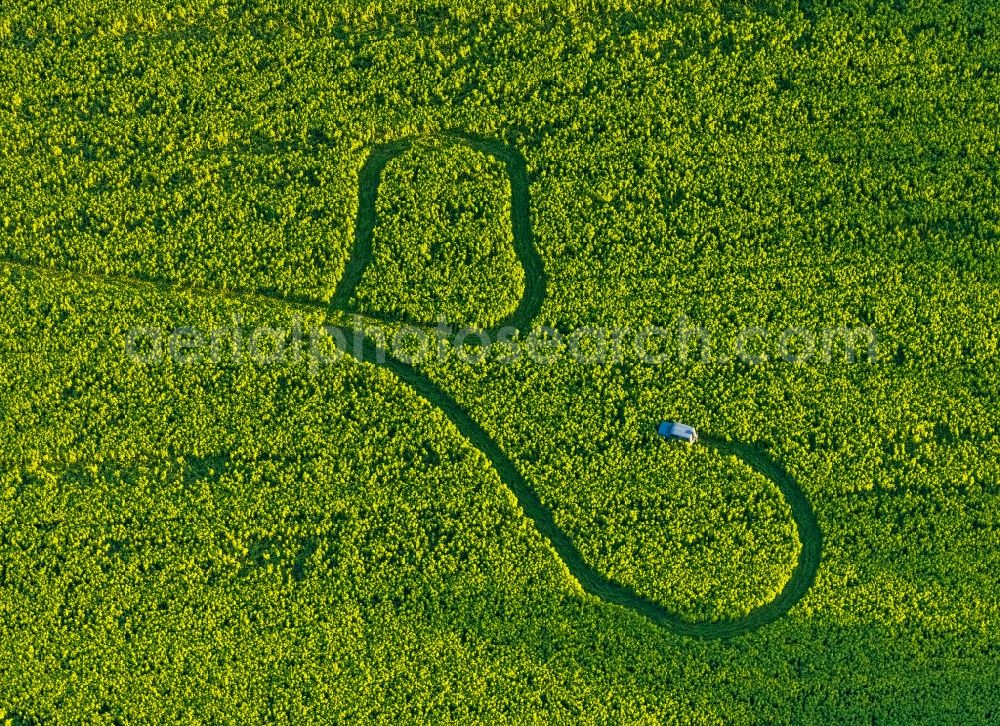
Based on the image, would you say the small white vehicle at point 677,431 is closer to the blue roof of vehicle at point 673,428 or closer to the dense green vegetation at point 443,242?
the blue roof of vehicle at point 673,428

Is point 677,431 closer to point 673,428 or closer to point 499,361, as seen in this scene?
point 673,428

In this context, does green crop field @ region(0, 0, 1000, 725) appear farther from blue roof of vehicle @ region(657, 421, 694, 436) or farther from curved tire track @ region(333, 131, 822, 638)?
blue roof of vehicle @ region(657, 421, 694, 436)

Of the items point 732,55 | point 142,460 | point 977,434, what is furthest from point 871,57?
point 142,460

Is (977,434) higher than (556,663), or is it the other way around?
(977,434)

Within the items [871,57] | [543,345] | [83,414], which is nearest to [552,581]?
[543,345]

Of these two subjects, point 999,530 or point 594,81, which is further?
point 594,81

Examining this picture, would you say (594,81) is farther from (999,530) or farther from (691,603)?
(999,530)

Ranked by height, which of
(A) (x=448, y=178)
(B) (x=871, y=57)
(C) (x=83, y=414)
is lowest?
(C) (x=83, y=414)
